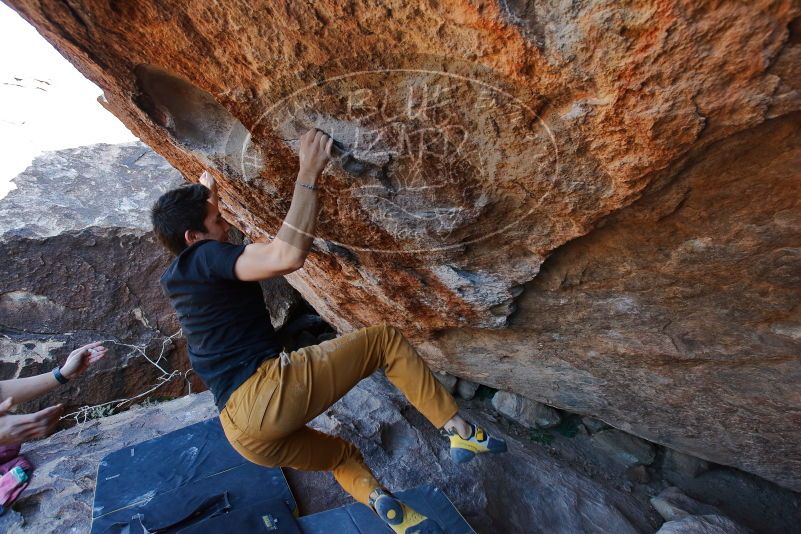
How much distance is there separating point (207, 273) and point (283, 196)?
680 mm

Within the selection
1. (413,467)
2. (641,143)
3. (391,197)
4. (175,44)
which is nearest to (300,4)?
(175,44)

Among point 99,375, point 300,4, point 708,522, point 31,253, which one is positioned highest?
point 300,4

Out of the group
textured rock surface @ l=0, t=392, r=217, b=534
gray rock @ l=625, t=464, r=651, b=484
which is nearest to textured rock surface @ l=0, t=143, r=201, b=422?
textured rock surface @ l=0, t=392, r=217, b=534

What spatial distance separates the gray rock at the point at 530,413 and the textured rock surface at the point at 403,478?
0.31m

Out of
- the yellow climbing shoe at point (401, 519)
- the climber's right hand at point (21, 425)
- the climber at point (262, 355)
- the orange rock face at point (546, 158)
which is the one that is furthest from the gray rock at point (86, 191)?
the yellow climbing shoe at point (401, 519)

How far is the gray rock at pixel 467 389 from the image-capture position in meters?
4.05

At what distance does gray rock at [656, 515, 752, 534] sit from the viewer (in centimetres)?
237

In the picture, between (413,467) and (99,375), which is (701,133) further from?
(99,375)

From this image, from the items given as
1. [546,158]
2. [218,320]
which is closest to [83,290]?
[218,320]

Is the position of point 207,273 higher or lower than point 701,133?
lower

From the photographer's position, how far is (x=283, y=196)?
232 cm

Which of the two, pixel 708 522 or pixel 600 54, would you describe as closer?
pixel 600 54

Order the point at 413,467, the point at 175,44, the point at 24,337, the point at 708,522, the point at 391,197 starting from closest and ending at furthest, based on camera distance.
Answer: the point at 175,44 < the point at 391,197 < the point at 708,522 < the point at 413,467 < the point at 24,337

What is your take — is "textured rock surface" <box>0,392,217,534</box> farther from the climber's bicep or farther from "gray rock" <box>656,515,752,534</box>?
"gray rock" <box>656,515,752,534</box>
